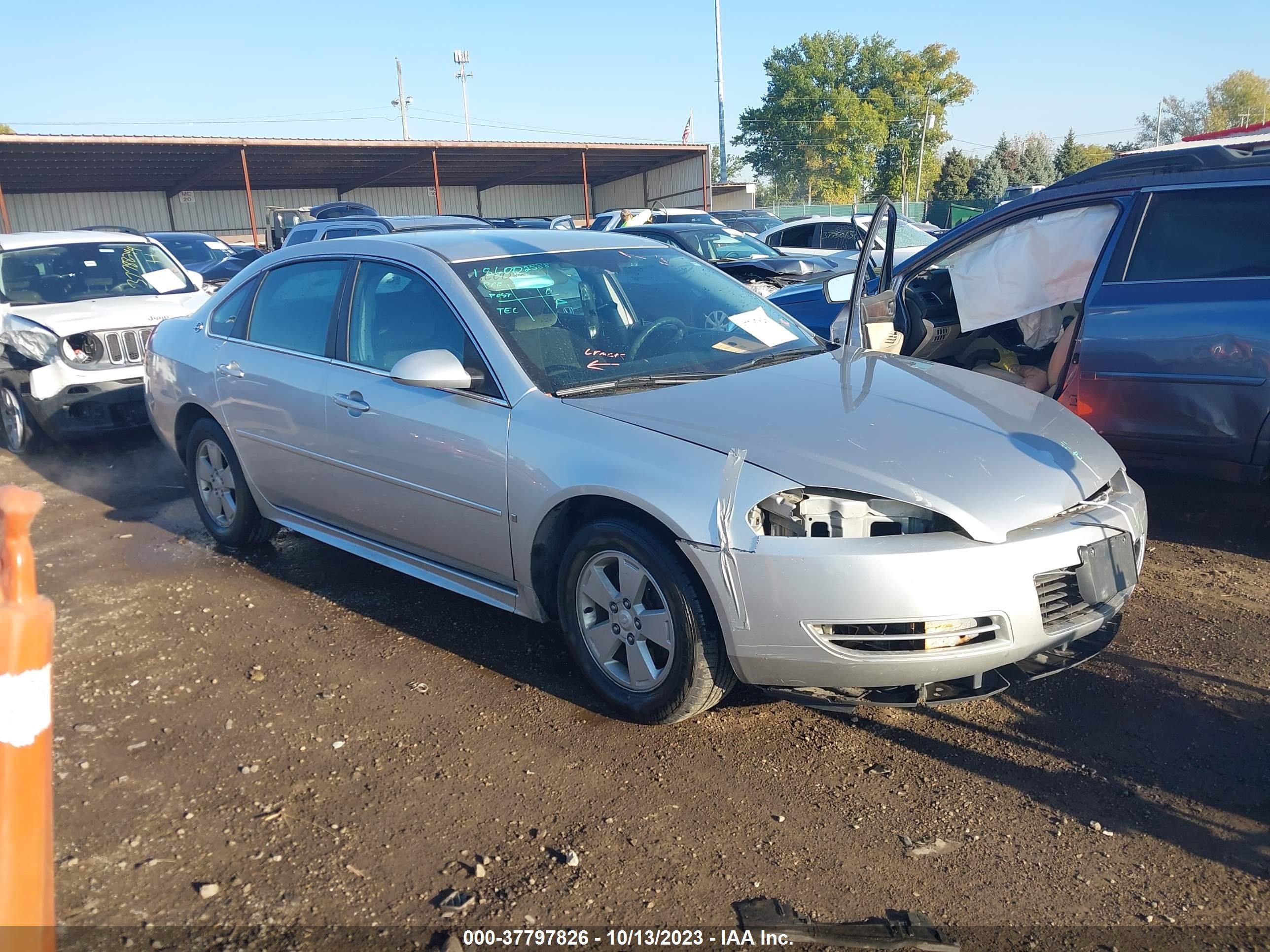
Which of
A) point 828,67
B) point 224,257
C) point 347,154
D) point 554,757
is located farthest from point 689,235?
point 828,67

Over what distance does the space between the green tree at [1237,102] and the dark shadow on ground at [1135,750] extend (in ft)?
286

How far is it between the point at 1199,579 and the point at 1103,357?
1.14m

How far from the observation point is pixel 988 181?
51125 mm

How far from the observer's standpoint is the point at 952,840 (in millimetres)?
2848

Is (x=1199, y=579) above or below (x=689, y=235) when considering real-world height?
below

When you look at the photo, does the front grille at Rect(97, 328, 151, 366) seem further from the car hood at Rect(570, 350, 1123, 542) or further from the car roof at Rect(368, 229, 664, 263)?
the car hood at Rect(570, 350, 1123, 542)

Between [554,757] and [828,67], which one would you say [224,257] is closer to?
[554,757]

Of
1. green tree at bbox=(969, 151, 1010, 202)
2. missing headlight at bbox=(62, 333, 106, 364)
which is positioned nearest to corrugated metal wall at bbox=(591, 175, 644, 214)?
green tree at bbox=(969, 151, 1010, 202)

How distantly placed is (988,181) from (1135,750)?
52.8 m

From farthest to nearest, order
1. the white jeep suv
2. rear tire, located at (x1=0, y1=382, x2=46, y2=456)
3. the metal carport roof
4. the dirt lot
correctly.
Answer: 1. the metal carport roof
2. rear tire, located at (x1=0, y1=382, x2=46, y2=456)
3. the white jeep suv
4. the dirt lot

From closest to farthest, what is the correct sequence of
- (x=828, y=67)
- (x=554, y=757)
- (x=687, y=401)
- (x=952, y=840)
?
(x=952, y=840), (x=554, y=757), (x=687, y=401), (x=828, y=67)

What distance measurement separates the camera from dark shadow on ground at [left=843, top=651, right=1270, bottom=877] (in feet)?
9.44

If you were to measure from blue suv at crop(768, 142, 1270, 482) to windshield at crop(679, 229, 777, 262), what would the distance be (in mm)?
8068

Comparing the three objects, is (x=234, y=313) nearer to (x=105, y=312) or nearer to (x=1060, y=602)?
(x=105, y=312)
